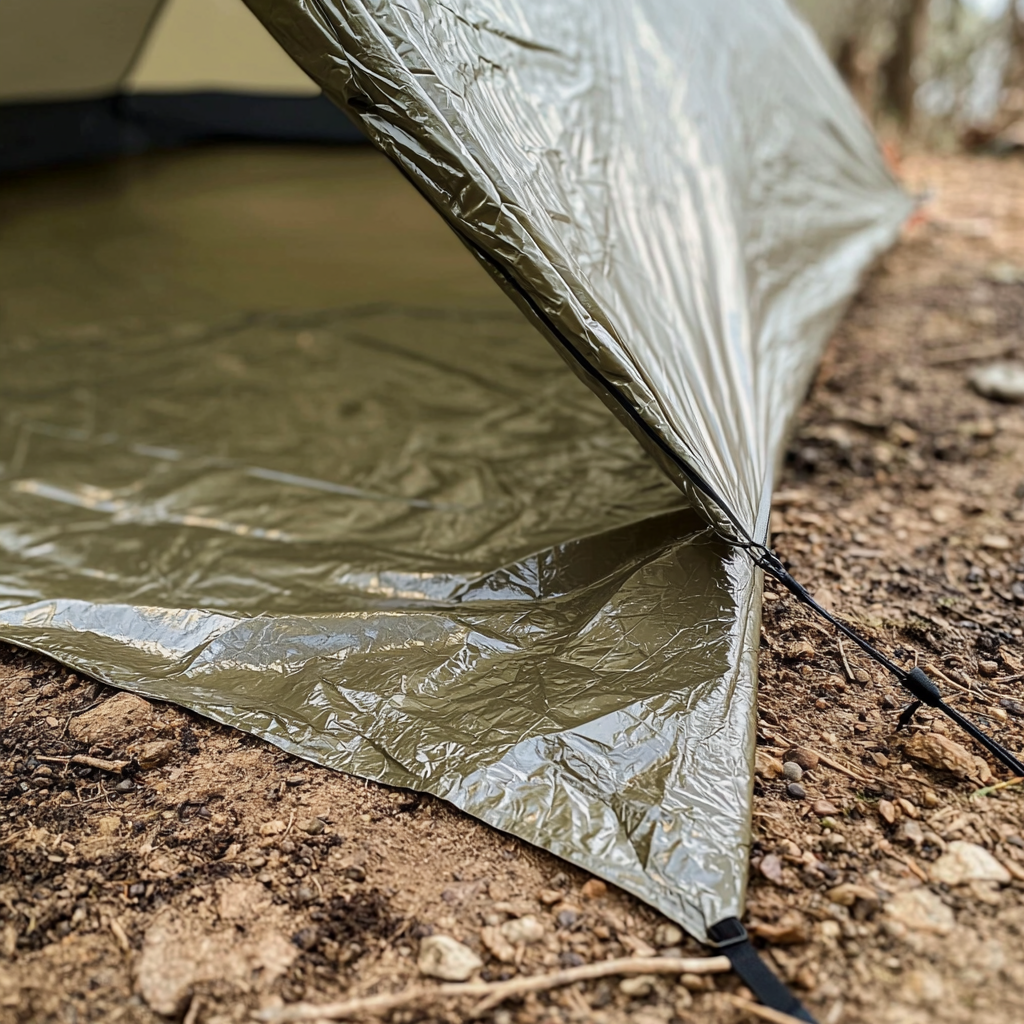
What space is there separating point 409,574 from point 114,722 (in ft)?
1.82

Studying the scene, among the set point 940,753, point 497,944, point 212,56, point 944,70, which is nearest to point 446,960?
point 497,944

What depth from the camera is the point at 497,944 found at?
1.07m

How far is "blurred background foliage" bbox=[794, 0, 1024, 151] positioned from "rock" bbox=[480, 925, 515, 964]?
17.3 ft

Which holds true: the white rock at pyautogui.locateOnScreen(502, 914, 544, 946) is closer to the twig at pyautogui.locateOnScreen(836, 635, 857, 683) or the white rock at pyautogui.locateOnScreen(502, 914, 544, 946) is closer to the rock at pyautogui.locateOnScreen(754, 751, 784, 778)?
the rock at pyautogui.locateOnScreen(754, 751, 784, 778)

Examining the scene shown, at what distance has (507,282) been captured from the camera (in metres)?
1.39

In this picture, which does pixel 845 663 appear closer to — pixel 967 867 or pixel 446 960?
pixel 967 867

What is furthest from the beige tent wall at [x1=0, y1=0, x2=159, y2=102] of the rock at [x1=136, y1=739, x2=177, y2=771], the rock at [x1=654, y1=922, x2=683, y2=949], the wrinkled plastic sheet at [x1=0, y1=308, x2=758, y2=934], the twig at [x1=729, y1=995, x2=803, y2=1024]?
the twig at [x1=729, y1=995, x2=803, y2=1024]

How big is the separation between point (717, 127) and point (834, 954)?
1.97m

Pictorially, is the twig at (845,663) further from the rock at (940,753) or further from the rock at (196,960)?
the rock at (196,960)

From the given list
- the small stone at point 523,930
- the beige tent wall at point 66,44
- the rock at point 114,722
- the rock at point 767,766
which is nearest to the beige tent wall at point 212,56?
the beige tent wall at point 66,44

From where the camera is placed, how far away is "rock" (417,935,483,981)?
40.9 inches

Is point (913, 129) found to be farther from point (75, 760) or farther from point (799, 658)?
point (75, 760)

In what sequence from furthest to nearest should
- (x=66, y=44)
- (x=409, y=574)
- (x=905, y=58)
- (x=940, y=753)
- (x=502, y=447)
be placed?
1. (x=905, y=58)
2. (x=66, y=44)
3. (x=502, y=447)
4. (x=409, y=574)
5. (x=940, y=753)

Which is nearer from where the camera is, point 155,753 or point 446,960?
point 446,960
